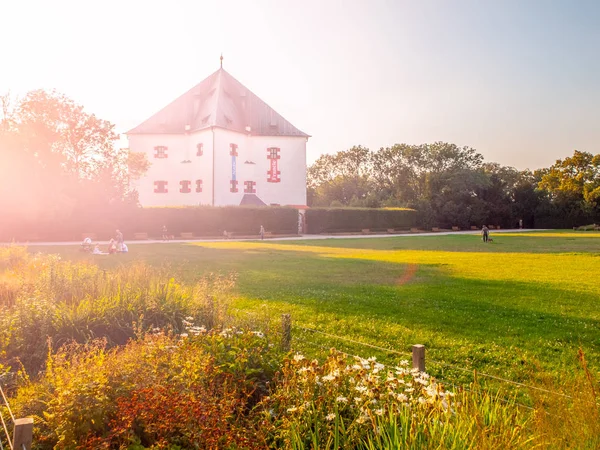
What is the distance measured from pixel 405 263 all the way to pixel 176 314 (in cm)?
1367

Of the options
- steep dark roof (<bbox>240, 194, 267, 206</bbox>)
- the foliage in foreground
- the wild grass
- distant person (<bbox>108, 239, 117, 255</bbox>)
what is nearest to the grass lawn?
the wild grass

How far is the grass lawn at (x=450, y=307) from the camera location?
7.08 metres

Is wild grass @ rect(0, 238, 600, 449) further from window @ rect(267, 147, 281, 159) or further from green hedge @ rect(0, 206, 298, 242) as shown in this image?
window @ rect(267, 147, 281, 159)

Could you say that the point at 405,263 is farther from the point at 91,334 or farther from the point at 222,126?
the point at 222,126

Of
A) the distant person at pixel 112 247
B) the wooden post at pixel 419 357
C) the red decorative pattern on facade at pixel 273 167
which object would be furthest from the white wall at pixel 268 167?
the wooden post at pixel 419 357

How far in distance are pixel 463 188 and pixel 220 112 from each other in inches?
1394

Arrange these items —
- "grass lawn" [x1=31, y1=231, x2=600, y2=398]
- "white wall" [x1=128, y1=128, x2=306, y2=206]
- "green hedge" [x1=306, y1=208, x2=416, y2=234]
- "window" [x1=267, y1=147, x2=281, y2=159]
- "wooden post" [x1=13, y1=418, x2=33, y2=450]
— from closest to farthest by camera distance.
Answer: "wooden post" [x1=13, y1=418, x2=33, y2=450] → "grass lawn" [x1=31, y1=231, x2=600, y2=398] → "green hedge" [x1=306, y1=208, x2=416, y2=234] → "white wall" [x1=128, y1=128, x2=306, y2=206] → "window" [x1=267, y1=147, x2=281, y2=159]

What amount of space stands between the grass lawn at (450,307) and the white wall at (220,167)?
3771 centimetres

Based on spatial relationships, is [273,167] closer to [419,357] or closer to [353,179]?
[353,179]

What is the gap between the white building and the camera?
56.0 meters

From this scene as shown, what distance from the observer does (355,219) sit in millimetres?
53094

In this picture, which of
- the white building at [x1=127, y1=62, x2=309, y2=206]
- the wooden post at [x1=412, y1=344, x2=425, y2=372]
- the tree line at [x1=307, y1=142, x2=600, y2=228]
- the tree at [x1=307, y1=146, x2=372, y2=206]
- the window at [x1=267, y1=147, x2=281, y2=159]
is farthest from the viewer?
the tree at [x1=307, y1=146, x2=372, y2=206]

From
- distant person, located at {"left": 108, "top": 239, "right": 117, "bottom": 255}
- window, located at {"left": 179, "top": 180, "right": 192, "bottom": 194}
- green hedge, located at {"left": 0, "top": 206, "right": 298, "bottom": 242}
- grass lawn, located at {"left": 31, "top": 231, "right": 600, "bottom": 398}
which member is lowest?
grass lawn, located at {"left": 31, "top": 231, "right": 600, "bottom": 398}

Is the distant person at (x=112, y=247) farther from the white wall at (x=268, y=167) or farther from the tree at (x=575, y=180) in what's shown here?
the tree at (x=575, y=180)
